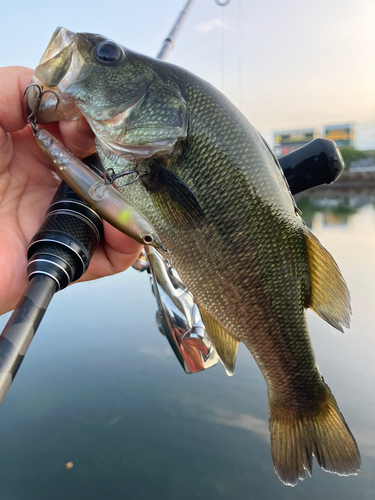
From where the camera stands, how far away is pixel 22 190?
145 centimetres

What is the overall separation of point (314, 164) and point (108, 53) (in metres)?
0.78

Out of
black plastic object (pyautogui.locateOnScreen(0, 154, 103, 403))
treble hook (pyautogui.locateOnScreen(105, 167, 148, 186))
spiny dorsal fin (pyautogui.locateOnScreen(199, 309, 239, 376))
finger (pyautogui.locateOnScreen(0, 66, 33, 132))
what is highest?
finger (pyautogui.locateOnScreen(0, 66, 33, 132))

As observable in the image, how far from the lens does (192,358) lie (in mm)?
1424

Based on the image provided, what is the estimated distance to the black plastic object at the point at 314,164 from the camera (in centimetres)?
114

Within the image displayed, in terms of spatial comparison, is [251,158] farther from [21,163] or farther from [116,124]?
[21,163]

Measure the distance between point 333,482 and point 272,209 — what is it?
3154 millimetres

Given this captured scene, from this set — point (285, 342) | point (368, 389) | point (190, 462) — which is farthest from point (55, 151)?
point (368, 389)

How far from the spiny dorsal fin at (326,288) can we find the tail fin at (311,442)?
0.29 m

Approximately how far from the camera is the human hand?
1.16 meters

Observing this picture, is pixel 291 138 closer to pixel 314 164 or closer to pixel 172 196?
pixel 314 164

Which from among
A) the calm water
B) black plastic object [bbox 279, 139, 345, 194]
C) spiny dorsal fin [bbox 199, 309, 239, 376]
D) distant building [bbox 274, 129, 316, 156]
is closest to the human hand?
spiny dorsal fin [bbox 199, 309, 239, 376]

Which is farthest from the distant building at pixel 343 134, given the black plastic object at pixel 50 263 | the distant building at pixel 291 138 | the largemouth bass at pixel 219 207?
the black plastic object at pixel 50 263

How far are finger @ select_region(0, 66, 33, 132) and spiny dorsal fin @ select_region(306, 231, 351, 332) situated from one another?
1.08m

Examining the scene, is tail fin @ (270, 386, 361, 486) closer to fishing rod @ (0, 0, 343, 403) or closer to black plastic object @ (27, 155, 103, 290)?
fishing rod @ (0, 0, 343, 403)
